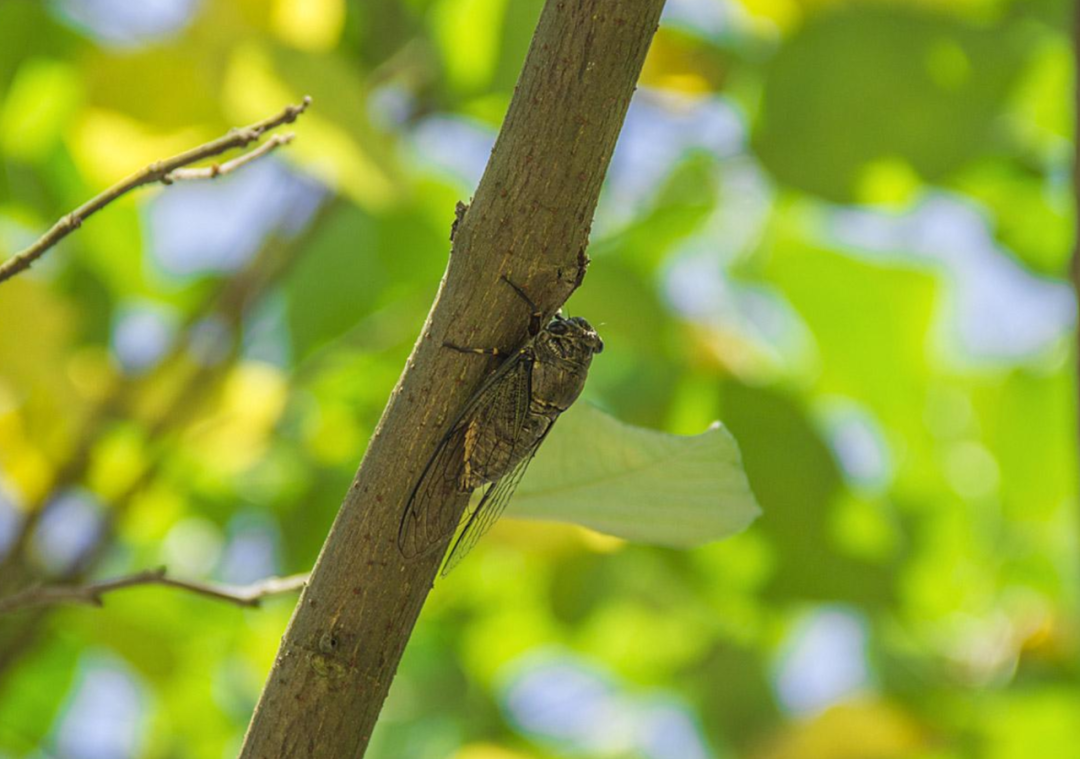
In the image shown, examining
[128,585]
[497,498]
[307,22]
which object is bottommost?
[128,585]

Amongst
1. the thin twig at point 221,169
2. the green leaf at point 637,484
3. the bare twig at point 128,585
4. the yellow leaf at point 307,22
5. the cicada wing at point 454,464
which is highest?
the yellow leaf at point 307,22

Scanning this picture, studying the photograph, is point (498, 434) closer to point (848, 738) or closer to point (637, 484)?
point (637, 484)

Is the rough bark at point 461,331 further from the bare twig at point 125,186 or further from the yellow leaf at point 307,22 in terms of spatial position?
the yellow leaf at point 307,22

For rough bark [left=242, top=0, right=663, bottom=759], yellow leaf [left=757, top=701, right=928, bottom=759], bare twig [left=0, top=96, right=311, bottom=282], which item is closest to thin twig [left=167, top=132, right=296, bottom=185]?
bare twig [left=0, top=96, right=311, bottom=282]

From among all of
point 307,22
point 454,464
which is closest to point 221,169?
point 454,464

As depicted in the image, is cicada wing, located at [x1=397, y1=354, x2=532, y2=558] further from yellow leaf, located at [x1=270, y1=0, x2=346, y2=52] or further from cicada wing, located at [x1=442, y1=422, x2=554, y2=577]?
yellow leaf, located at [x1=270, y1=0, x2=346, y2=52]

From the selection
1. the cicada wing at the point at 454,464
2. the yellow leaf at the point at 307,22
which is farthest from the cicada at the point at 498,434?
the yellow leaf at the point at 307,22

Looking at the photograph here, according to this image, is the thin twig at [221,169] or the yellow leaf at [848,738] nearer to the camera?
the thin twig at [221,169]
